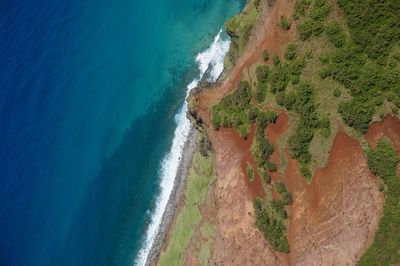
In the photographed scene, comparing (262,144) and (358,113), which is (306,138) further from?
(358,113)

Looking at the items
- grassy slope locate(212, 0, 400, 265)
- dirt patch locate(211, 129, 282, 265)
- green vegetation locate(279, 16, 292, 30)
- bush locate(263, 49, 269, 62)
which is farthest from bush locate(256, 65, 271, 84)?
dirt patch locate(211, 129, 282, 265)

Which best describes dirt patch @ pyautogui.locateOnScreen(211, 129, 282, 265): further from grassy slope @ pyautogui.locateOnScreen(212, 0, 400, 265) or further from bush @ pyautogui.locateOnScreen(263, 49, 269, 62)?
bush @ pyautogui.locateOnScreen(263, 49, 269, 62)

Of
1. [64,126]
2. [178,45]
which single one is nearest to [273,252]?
[178,45]

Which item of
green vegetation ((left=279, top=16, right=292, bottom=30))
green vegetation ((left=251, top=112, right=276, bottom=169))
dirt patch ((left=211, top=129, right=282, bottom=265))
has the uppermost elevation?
green vegetation ((left=279, top=16, right=292, bottom=30))

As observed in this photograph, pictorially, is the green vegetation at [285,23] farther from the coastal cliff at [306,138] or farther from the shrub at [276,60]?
the shrub at [276,60]

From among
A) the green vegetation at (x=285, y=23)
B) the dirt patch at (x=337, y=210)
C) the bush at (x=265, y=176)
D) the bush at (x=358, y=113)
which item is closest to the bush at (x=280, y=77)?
the green vegetation at (x=285, y=23)

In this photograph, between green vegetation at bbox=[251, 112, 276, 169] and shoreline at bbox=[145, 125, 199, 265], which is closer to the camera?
green vegetation at bbox=[251, 112, 276, 169]
